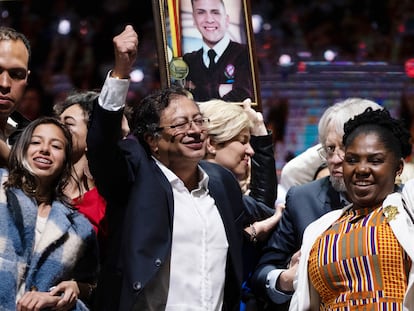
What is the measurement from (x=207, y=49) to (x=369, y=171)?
111 cm

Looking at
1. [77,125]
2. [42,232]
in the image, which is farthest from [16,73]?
[42,232]

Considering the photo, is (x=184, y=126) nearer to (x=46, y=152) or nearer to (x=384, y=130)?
(x=46, y=152)

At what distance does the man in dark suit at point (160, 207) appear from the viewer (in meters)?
3.62

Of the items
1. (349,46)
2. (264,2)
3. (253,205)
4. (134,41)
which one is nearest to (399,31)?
(349,46)

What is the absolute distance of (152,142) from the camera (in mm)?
3908

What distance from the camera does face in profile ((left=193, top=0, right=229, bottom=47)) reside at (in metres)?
4.53

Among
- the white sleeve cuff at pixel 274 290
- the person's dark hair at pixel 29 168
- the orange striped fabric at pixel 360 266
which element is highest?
the person's dark hair at pixel 29 168

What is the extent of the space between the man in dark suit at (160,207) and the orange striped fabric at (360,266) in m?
0.36

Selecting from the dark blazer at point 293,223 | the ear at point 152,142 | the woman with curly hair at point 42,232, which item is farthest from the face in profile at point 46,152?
the dark blazer at point 293,223

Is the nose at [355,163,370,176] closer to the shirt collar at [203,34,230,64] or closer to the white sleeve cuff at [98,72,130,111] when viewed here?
the white sleeve cuff at [98,72,130,111]

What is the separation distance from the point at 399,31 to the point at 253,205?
547 cm

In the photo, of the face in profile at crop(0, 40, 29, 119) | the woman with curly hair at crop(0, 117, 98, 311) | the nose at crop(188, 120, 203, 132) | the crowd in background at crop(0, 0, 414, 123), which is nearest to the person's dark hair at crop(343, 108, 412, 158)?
the nose at crop(188, 120, 203, 132)

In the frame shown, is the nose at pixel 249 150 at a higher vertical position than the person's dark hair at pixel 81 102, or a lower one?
lower

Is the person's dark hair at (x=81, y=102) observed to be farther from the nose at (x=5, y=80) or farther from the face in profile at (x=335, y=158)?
the face in profile at (x=335, y=158)
